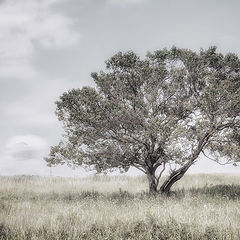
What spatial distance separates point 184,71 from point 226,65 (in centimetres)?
232

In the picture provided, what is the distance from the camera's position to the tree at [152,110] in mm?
17359

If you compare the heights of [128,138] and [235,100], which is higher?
[235,100]

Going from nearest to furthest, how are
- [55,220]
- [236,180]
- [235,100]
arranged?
1. [55,220]
2. [235,100]
3. [236,180]

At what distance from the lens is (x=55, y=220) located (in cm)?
1097

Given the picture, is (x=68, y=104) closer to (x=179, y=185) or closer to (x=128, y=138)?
(x=128, y=138)

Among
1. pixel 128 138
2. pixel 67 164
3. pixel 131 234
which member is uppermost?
pixel 128 138

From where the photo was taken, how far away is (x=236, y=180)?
2594 cm

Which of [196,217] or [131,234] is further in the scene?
[196,217]

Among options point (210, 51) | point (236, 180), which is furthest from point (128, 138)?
point (236, 180)

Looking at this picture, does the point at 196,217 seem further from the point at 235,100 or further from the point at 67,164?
the point at 67,164

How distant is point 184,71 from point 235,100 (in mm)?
3057

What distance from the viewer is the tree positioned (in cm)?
1736

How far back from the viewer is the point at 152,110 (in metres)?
18.2

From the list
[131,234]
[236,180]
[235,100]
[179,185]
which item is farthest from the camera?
[236,180]
